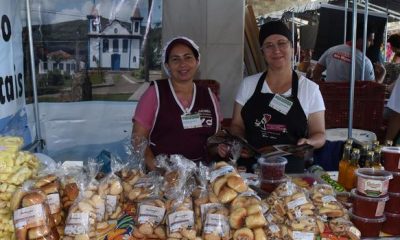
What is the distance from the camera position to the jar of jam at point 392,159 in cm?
151

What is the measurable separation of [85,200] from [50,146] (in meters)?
2.25

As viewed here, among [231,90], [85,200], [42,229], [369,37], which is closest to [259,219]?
[85,200]

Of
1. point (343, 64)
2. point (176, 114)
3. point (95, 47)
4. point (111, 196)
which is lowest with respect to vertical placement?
point (111, 196)

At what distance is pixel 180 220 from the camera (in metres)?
1.32

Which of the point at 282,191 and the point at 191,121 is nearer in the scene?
the point at 282,191

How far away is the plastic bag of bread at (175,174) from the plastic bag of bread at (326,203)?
46 centimetres

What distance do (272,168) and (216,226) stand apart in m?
0.42

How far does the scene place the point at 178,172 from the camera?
1.52 m

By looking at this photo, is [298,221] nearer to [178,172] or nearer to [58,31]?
[178,172]

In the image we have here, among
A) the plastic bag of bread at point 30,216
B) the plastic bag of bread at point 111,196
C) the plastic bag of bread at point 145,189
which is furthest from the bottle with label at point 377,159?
the plastic bag of bread at point 30,216

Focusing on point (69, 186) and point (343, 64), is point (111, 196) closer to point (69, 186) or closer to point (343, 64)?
point (69, 186)

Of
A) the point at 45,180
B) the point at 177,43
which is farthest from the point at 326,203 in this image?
the point at 177,43

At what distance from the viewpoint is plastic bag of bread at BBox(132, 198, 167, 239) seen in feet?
4.43

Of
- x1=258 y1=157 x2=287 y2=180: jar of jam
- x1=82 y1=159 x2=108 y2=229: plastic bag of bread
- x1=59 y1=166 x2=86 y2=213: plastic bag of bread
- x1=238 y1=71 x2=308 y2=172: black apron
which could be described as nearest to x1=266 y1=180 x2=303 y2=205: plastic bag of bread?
x1=258 y1=157 x2=287 y2=180: jar of jam
